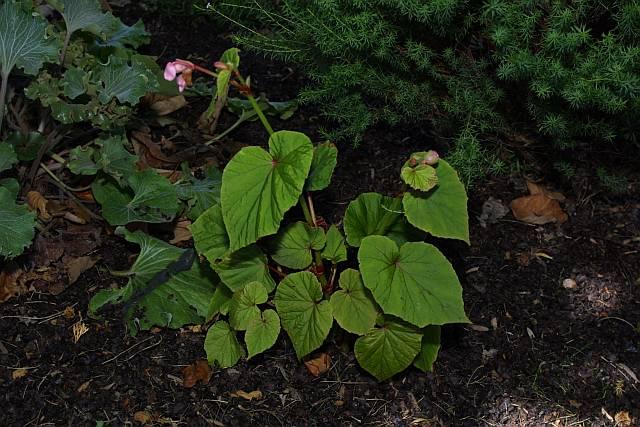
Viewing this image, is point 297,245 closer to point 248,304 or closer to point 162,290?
point 248,304

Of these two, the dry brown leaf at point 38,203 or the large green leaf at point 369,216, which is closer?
the large green leaf at point 369,216

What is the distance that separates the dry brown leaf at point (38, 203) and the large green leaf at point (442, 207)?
1.44m

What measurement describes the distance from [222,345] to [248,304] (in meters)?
0.23

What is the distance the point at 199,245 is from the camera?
2.34 metres

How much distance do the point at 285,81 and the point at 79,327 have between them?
1.56m

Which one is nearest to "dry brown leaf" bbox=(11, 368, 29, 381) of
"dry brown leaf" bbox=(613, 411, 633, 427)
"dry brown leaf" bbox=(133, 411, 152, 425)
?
"dry brown leaf" bbox=(133, 411, 152, 425)

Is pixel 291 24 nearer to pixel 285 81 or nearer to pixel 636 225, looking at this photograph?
pixel 285 81

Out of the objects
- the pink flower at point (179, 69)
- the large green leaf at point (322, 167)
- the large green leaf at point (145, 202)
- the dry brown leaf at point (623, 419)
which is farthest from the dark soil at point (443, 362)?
the pink flower at point (179, 69)

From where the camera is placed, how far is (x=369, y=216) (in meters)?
2.34

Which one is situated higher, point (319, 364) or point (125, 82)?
point (125, 82)

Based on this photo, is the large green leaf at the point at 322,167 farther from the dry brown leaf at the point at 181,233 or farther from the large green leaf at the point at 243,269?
the dry brown leaf at the point at 181,233

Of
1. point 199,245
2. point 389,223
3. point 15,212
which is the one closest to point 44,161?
point 15,212

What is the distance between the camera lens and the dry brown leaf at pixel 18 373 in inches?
96.7

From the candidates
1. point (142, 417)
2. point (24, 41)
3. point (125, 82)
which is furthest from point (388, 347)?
point (24, 41)
